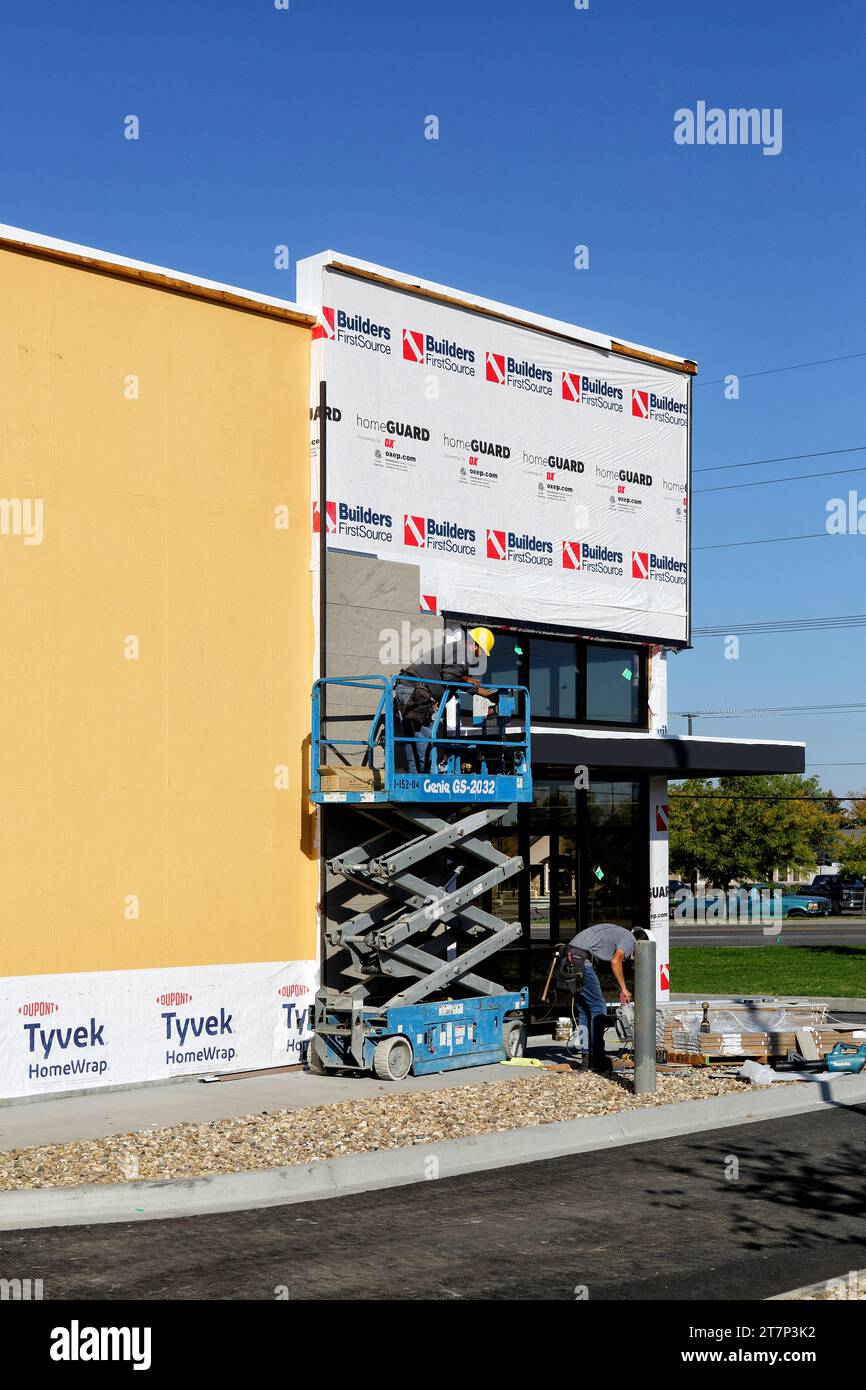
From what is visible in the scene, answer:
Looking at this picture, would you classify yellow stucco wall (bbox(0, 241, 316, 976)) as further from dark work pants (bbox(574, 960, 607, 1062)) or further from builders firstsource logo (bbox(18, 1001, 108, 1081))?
dark work pants (bbox(574, 960, 607, 1062))

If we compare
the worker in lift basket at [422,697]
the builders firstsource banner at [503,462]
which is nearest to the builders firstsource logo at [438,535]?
the builders firstsource banner at [503,462]

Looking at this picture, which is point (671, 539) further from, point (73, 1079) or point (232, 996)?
point (73, 1079)

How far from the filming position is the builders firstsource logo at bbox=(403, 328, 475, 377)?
1830 centimetres

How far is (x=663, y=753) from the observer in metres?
19.6

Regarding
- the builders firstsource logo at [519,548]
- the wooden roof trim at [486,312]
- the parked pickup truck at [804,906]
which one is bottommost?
the parked pickup truck at [804,906]

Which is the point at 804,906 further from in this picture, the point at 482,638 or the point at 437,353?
the point at 437,353

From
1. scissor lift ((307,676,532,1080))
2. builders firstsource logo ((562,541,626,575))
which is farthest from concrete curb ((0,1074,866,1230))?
builders firstsource logo ((562,541,626,575))

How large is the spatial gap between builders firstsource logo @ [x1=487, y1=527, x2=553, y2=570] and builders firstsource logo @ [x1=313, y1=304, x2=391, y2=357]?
273 cm

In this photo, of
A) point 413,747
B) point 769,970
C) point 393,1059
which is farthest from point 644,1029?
point 769,970

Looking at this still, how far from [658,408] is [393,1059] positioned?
10.6 metres

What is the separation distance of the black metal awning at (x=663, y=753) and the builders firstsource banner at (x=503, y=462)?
73.2 inches

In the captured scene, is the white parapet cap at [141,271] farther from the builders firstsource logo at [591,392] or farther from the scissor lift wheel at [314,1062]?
A: the scissor lift wheel at [314,1062]

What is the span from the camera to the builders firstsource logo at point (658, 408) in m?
21.2
